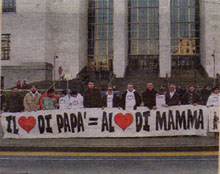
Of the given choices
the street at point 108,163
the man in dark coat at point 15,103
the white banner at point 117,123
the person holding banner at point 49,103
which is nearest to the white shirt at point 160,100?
the white banner at point 117,123

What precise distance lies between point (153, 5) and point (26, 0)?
13348mm

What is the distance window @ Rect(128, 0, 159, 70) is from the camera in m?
37.3

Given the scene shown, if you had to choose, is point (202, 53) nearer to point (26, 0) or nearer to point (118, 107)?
point (26, 0)

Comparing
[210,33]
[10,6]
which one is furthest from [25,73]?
[210,33]

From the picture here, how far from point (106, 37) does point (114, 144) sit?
2958cm

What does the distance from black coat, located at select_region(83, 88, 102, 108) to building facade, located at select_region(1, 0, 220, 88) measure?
21.9m

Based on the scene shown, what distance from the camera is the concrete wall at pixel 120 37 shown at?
116 ft

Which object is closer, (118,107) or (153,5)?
(118,107)

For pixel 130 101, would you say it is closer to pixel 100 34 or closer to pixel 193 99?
pixel 193 99

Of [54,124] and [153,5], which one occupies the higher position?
[153,5]

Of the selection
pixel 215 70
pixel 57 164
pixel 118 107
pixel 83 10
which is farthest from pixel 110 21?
pixel 57 164

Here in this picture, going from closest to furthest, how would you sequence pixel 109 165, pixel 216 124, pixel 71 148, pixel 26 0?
pixel 109 165 → pixel 71 148 → pixel 216 124 → pixel 26 0

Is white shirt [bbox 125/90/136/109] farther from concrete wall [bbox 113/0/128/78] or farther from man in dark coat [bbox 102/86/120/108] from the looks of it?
concrete wall [bbox 113/0/128/78]

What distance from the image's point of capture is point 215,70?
3372 centimetres
